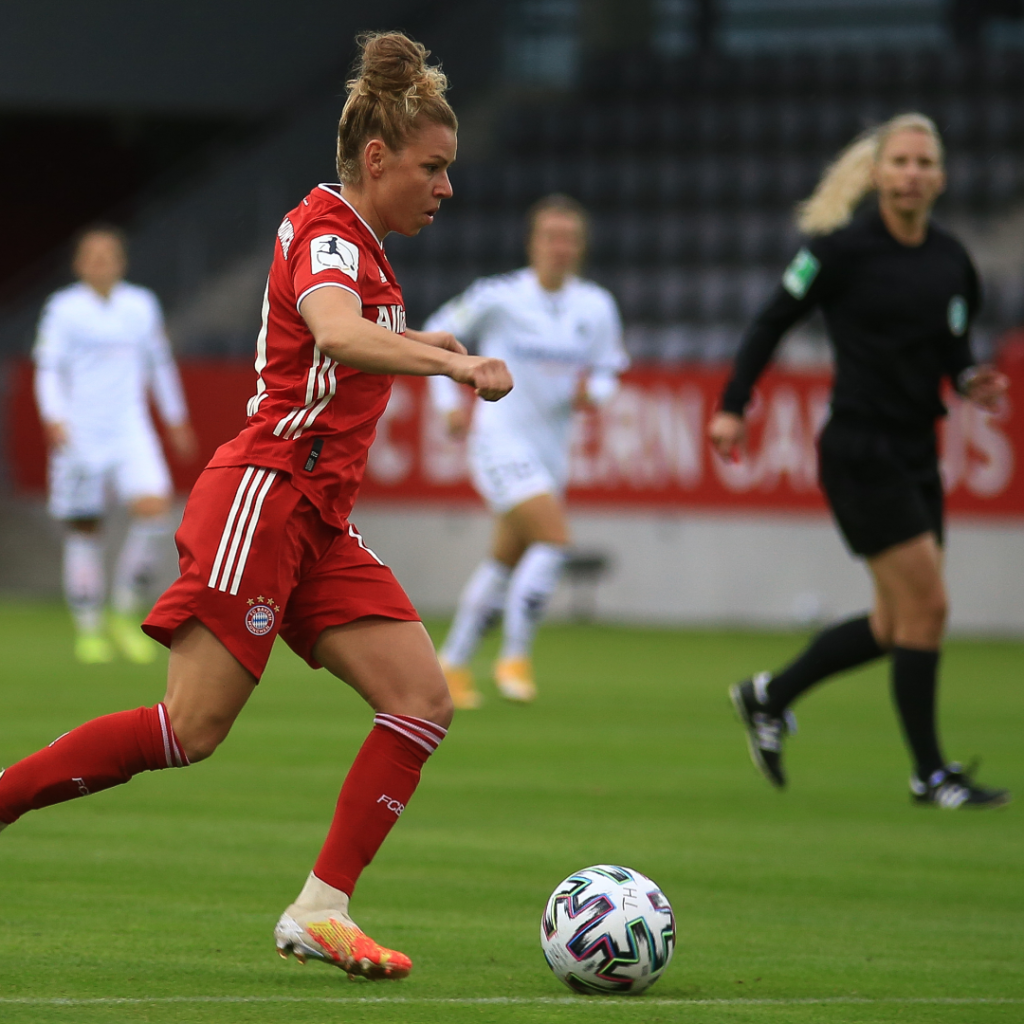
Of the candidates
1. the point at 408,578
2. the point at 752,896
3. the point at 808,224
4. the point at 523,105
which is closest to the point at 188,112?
the point at 523,105

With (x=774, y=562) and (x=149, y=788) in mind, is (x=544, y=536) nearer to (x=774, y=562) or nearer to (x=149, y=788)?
(x=149, y=788)

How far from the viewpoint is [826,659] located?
7.45 meters

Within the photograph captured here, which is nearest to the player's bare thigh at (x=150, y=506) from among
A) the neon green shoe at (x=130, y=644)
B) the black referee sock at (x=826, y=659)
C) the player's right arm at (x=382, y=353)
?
the neon green shoe at (x=130, y=644)

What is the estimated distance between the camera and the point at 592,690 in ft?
37.6

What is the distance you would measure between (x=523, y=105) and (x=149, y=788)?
1711 centimetres

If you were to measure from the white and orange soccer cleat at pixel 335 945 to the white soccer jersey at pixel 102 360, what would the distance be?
8.98 metres

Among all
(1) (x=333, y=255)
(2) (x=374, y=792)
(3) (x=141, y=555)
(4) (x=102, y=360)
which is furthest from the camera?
(4) (x=102, y=360)

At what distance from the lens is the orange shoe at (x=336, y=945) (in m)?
4.17

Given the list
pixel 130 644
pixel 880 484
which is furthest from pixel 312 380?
pixel 130 644

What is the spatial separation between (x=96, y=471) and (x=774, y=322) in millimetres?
6977

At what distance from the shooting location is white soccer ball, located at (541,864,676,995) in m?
4.25

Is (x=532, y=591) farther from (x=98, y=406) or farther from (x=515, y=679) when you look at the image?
(x=98, y=406)

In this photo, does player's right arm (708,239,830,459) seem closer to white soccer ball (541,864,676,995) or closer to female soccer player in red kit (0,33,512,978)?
female soccer player in red kit (0,33,512,978)

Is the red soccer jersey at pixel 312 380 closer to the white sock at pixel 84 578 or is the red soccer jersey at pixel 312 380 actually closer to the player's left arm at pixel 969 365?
the player's left arm at pixel 969 365
